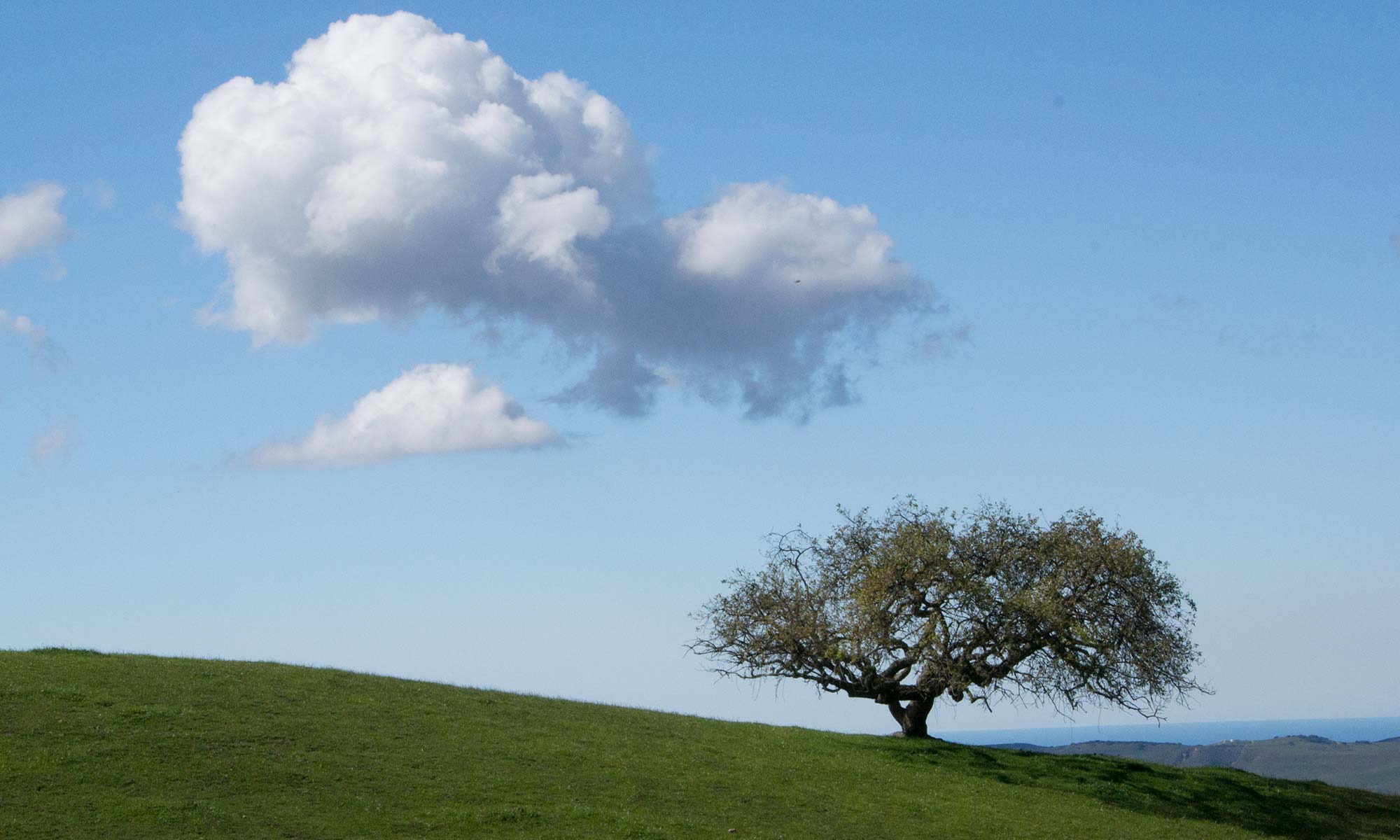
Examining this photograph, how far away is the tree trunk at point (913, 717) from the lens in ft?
181

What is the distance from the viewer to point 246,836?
98.2 ft

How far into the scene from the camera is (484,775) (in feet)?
123

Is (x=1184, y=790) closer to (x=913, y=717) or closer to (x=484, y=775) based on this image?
(x=913, y=717)

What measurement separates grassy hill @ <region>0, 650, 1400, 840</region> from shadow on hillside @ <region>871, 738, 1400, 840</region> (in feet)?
A: 0.51

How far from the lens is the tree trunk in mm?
55094

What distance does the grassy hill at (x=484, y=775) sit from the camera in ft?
106

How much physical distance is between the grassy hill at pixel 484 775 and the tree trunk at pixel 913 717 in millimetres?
2715

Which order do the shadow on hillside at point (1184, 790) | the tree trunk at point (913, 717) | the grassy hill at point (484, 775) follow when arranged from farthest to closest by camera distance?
the tree trunk at point (913, 717)
the shadow on hillside at point (1184, 790)
the grassy hill at point (484, 775)

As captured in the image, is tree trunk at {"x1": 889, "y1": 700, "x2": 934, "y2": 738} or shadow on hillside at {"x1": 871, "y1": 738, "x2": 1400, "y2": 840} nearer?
shadow on hillside at {"x1": 871, "y1": 738, "x2": 1400, "y2": 840}

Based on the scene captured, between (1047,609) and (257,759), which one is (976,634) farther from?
(257,759)

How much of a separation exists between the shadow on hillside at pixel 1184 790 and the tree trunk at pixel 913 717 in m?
1.66

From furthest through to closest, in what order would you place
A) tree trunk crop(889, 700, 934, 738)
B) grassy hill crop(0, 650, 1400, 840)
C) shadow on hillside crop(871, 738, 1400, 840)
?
1. tree trunk crop(889, 700, 934, 738)
2. shadow on hillside crop(871, 738, 1400, 840)
3. grassy hill crop(0, 650, 1400, 840)

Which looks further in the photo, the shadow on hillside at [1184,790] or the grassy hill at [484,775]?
the shadow on hillside at [1184,790]

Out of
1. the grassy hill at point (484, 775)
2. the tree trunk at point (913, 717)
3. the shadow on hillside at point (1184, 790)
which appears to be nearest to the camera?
the grassy hill at point (484, 775)
